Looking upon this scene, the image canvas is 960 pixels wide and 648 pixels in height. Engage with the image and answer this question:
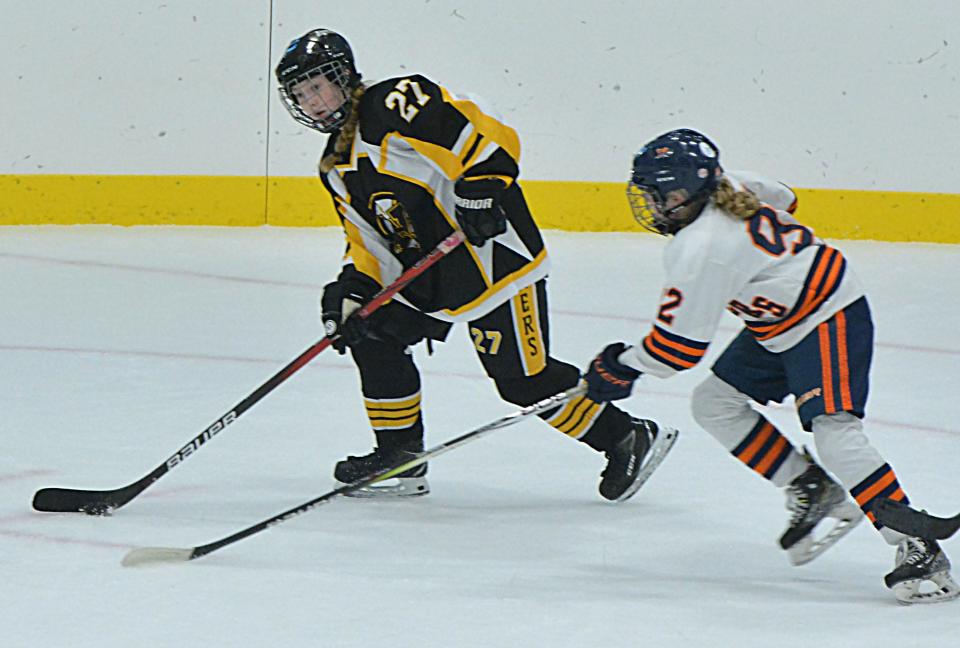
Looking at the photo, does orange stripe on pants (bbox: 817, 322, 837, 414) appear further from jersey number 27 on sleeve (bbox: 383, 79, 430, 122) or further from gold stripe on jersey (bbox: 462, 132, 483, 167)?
jersey number 27 on sleeve (bbox: 383, 79, 430, 122)

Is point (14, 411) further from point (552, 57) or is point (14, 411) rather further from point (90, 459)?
point (552, 57)

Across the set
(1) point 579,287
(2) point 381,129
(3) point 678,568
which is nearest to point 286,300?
(1) point 579,287

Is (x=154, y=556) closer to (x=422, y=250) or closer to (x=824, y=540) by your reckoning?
(x=422, y=250)

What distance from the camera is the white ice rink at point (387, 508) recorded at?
198 cm

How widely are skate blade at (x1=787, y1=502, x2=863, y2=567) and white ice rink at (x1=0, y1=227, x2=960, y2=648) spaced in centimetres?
4

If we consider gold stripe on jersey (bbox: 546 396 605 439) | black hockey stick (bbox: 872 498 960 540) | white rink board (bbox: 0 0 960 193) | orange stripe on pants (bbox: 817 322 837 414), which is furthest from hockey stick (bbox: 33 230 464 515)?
white rink board (bbox: 0 0 960 193)

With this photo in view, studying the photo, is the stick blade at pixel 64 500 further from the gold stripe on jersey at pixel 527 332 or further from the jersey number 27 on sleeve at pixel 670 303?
the jersey number 27 on sleeve at pixel 670 303

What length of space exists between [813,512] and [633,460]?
507 mm

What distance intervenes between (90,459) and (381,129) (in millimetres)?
960

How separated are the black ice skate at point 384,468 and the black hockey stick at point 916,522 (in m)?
1.00

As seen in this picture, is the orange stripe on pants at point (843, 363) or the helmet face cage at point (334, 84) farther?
the helmet face cage at point (334, 84)

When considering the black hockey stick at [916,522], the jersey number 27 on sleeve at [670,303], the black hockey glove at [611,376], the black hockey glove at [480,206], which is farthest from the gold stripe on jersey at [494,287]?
the black hockey stick at [916,522]

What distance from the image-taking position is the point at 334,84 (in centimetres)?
247

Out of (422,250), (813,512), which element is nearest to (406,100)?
(422,250)
